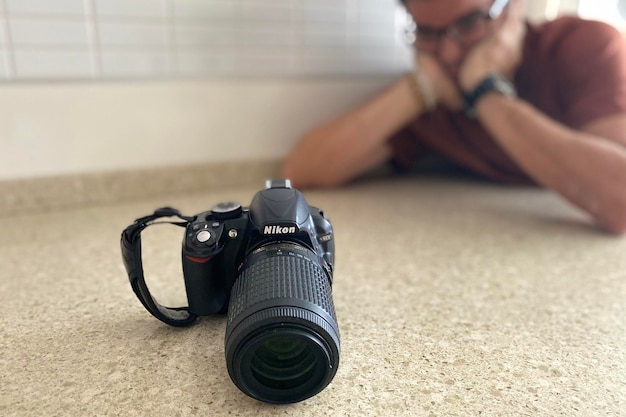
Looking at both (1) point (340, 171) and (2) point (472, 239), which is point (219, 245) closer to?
(2) point (472, 239)

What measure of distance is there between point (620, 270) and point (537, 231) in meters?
0.16

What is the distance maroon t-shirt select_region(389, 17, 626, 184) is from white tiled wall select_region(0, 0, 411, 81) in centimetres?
20

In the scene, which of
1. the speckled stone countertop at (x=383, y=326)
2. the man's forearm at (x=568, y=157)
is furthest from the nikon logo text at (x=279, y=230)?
the man's forearm at (x=568, y=157)

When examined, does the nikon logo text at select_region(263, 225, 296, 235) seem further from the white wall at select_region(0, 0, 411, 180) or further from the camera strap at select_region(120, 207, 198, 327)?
the white wall at select_region(0, 0, 411, 180)

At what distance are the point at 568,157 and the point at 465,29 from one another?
289mm

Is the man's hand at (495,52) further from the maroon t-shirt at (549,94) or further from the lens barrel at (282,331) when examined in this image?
the lens barrel at (282,331)

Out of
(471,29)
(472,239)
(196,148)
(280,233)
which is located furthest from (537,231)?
(196,148)

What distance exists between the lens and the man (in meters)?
0.81

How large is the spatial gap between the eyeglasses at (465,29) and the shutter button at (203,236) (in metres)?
0.66

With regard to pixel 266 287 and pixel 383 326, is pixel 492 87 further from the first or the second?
pixel 266 287

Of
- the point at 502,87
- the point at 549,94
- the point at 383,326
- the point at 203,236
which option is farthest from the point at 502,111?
the point at 203,236

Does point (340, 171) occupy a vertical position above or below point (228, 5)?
below

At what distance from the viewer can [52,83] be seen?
883 mm

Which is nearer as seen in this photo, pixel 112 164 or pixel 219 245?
pixel 219 245
